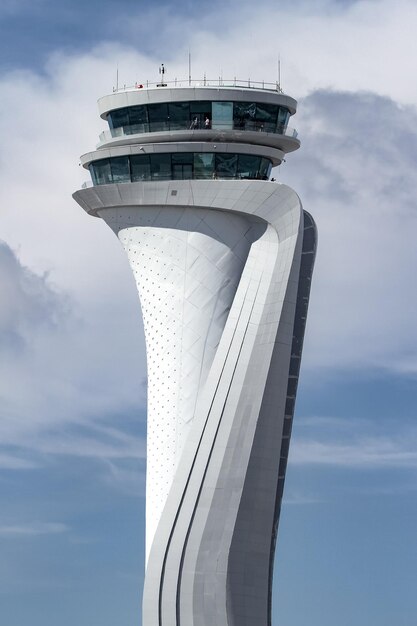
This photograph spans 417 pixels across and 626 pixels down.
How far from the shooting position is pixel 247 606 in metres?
125

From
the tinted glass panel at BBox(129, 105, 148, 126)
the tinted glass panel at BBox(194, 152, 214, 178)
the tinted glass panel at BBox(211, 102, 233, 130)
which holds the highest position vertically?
the tinted glass panel at BBox(129, 105, 148, 126)

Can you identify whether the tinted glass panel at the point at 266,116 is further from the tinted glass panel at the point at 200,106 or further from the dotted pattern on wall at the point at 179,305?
the dotted pattern on wall at the point at 179,305

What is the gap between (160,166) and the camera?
129 m

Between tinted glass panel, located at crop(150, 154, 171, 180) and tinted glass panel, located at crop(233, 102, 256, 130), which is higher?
tinted glass panel, located at crop(233, 102, 256, 130)

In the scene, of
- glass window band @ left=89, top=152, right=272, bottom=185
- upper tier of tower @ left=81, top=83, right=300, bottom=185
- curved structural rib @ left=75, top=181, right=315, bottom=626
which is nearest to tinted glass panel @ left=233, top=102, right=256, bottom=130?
upper tier of tower @ left=81, top=83, right=300, bottom=185

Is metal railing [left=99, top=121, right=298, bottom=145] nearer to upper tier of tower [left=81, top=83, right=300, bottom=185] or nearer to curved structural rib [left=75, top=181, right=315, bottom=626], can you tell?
upper tier of tower [left=81, top=83, right=300, bottom=185]

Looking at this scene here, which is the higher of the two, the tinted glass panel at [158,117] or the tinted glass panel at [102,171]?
the tinted glass panel at [158,117]

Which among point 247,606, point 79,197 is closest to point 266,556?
point 247,606

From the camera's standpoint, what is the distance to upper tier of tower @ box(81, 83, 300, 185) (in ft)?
423

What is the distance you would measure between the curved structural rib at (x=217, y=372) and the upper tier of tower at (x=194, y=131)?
106 centimetres

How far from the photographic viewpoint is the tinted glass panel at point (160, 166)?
129 m

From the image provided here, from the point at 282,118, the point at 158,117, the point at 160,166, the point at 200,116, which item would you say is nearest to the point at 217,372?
the point at 160,166

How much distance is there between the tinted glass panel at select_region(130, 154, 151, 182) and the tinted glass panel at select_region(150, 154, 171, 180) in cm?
22

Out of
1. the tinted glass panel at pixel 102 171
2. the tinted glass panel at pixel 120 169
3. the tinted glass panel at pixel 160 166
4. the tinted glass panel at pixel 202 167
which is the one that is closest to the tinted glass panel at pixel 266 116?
the tinted glass panel at pixel 202 167
